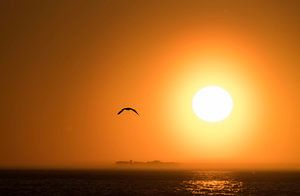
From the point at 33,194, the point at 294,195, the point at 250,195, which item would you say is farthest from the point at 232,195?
the point at 33,194

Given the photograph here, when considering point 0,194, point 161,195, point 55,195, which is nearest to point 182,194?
point 161,195

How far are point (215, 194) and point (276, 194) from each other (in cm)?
1157

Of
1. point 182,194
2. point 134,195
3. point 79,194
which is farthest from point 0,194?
point 182,194

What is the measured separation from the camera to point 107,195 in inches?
3979

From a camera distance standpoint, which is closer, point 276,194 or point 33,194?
point 33,194

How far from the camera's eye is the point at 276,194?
352ft

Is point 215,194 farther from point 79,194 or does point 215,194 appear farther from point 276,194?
point 79,194

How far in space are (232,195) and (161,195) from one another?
14.9 meters

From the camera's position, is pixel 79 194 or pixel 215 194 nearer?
pixel 79 194

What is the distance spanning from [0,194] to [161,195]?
2788 cm

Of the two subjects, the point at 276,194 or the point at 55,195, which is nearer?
the point at 55,195

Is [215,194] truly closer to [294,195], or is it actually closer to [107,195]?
[294,195]

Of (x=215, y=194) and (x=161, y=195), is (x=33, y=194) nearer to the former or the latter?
(x=161, y=195)

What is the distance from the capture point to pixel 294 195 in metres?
104
